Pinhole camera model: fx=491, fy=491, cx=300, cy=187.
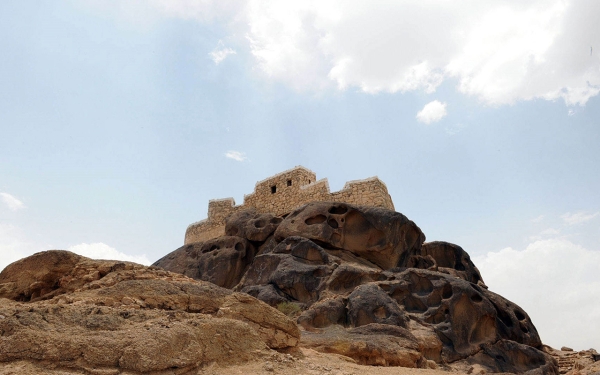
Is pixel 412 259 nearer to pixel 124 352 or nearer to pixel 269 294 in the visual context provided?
pixel 269 294

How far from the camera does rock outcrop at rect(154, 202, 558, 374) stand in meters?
9.21

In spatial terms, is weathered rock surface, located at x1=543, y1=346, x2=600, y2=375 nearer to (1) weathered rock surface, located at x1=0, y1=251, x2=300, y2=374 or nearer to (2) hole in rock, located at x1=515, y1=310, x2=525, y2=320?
(2) hole in rock, located at x1=515, y1=310, x2=525, y2=320

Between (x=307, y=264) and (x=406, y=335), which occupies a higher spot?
(x=307, y=264)

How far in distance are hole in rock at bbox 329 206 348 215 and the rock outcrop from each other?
0.11ft

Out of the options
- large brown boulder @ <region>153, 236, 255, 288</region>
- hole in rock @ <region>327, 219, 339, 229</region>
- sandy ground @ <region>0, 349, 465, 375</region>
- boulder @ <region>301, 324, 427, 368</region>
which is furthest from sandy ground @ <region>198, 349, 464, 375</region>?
large brown boulder @ <region>153, 236, 255, 288</region>

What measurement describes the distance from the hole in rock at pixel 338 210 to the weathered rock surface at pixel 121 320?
10446 millimetres

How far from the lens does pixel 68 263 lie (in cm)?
661

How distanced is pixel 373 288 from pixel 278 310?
5.26 meters

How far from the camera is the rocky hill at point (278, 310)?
4488 mm

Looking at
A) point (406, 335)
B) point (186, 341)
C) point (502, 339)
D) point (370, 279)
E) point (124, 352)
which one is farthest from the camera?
point (370, 279)

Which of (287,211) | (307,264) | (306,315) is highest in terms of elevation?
(287,211)

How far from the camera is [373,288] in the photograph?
39.8ft

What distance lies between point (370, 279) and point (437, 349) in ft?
11.0

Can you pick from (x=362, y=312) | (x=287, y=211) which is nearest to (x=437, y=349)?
(x=362, y=312)
